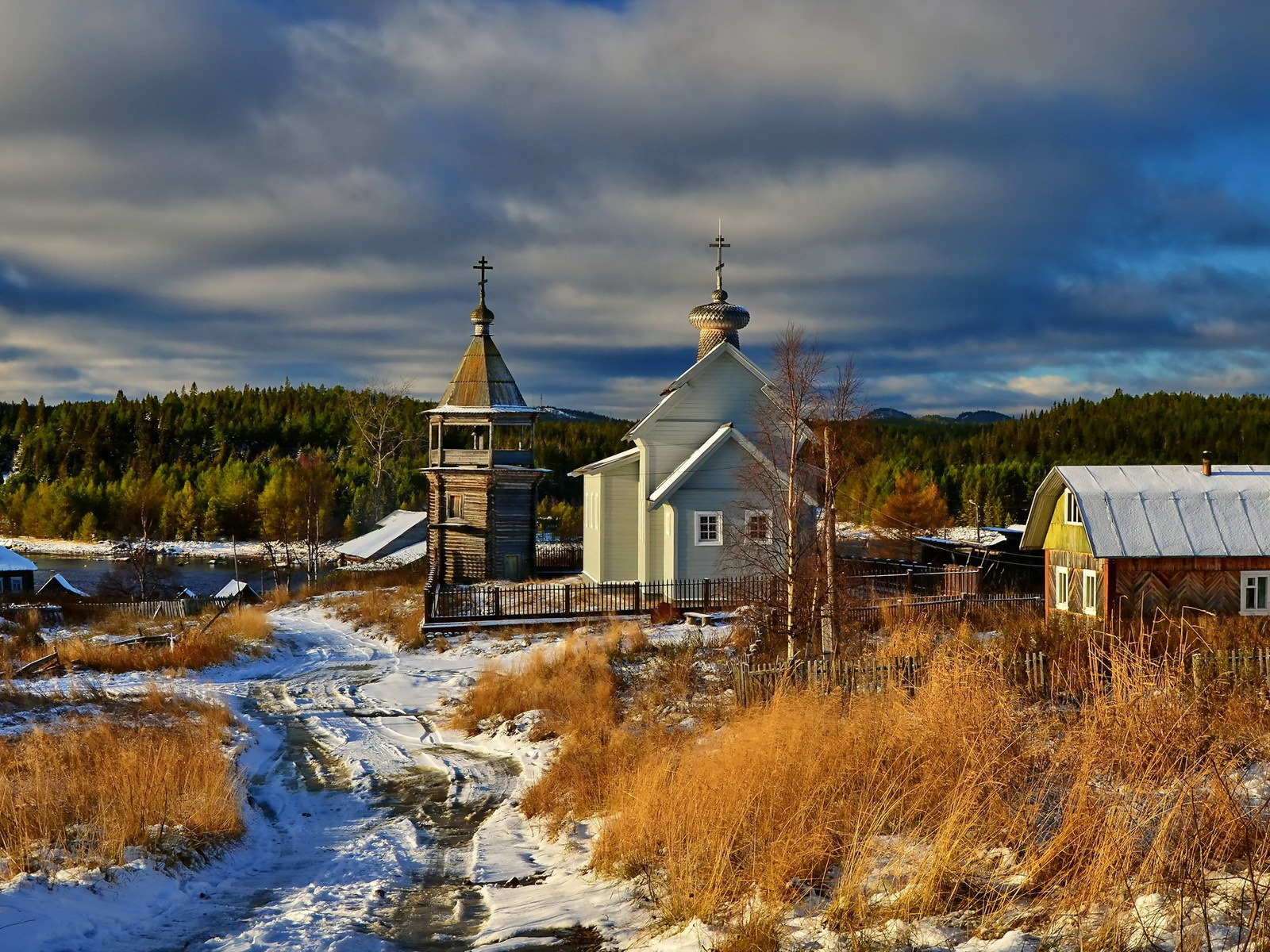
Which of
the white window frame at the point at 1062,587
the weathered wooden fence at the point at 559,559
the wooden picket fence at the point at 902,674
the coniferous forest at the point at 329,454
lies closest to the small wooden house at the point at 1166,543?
the white window frame at the point at 1062,587

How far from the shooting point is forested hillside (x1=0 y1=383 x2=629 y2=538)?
306 ft

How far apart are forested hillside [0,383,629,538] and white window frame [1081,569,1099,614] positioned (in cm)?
4750

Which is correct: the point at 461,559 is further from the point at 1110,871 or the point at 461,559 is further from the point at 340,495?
the point at 340,495

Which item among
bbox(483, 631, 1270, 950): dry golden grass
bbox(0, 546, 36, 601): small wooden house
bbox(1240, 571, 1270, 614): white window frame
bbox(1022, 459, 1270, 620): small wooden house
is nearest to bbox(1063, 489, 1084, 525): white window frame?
bbox(1022, 459, 1270, 620): small wooden house

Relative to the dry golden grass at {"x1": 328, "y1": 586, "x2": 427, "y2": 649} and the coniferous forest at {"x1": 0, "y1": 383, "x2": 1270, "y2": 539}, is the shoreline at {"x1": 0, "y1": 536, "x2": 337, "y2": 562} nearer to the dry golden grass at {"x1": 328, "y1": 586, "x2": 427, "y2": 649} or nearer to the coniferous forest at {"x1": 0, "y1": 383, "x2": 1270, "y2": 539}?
the coniferous forest at {"x1": 0, "y1": 383, "x2": 1270, "y2": 539}

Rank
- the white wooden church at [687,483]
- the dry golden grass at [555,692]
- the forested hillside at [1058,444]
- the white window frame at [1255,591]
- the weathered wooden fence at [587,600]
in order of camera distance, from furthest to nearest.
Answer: the forested hillside at [1058,444] < the white wooden church at [687,483] < the weathered wooden fence at [587,600] < the white window frame at [1255,591] < the dry golden grass at [555,692]

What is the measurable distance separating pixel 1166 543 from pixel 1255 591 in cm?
238

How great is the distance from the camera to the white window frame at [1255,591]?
851 inches

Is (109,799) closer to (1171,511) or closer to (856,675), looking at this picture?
(856,675)

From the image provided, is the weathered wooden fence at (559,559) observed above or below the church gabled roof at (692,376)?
below

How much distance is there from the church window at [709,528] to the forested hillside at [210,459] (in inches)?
1508

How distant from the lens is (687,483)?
27516 millimetres

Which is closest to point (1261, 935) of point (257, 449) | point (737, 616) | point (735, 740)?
point (735, 740)

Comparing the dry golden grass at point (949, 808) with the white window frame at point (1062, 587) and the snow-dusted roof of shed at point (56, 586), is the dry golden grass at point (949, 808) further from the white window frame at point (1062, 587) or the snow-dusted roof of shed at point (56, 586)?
the snow-dusted roof of shed at point (56, 586)
